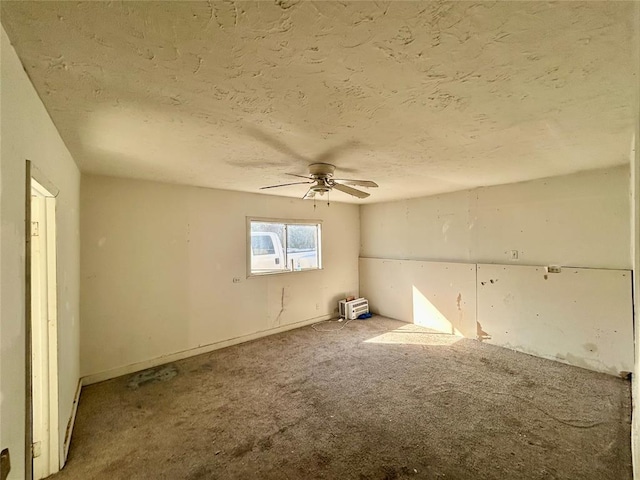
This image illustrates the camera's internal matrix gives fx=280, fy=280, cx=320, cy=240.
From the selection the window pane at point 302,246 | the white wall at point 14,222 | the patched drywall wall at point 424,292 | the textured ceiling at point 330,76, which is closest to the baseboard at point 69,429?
the white wall at point 14,222

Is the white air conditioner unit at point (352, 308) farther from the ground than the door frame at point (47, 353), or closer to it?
closer to it

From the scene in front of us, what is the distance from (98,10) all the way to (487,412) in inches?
134

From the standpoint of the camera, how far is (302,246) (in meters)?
4.99

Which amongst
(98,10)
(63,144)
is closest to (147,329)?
(63,144)

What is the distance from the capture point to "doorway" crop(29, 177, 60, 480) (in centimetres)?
170

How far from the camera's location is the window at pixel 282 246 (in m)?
4.36

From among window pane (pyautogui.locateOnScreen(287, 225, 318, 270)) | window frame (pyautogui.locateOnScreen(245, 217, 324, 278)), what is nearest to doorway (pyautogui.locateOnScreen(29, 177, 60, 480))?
window frame (pyautogui.locateOnScreen(245, 217, 324, 278))

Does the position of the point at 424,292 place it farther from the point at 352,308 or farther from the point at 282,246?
the point at 282,246

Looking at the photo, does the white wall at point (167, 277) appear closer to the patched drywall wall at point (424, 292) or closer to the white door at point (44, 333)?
the white door at point (44, 333)

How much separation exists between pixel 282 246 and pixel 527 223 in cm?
350

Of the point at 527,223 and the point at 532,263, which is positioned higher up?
the point at 527,223

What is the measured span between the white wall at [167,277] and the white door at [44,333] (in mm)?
1367

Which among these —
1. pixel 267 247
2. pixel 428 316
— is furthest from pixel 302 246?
pixel 428 316

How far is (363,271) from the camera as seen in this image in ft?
18.8
